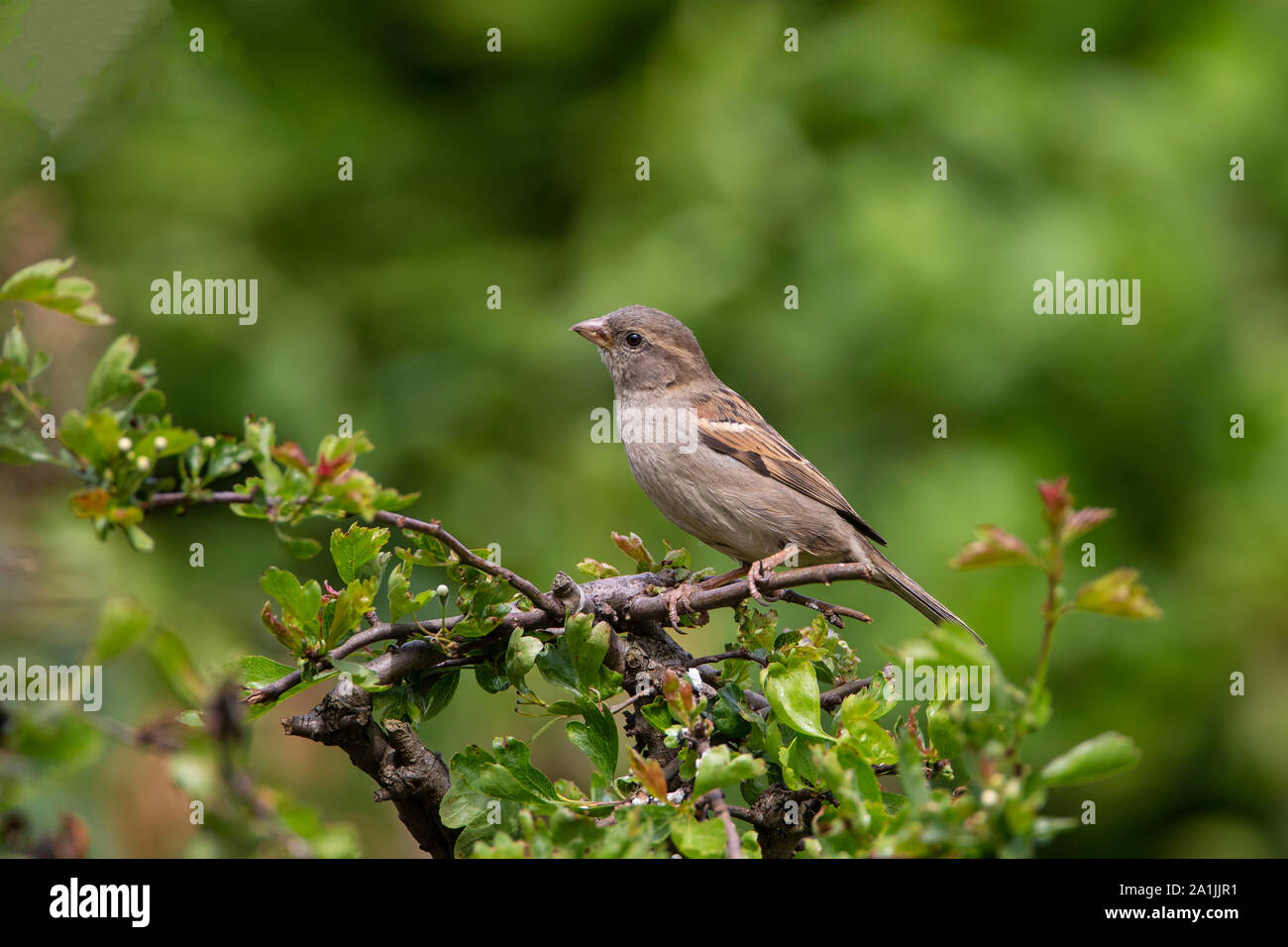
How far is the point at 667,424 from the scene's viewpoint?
3996 mm

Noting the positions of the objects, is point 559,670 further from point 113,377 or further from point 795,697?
point 113,377

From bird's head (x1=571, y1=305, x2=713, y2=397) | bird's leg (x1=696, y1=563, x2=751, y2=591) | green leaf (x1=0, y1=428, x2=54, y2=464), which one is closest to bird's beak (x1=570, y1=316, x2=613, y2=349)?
bird's head (x1=571, y1=305, x2=713, y2=397)

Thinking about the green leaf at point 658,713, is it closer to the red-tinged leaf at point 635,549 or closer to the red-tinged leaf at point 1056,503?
the red-tinged leaf at point 635,549

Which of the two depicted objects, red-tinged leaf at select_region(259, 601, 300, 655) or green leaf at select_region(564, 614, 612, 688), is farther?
green leaf at select_region(564, 614, 612, 688)

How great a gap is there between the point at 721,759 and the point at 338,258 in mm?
4720

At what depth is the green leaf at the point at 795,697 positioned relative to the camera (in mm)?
1868

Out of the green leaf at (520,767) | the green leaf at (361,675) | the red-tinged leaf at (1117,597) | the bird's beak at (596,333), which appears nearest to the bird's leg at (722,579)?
the green leaf at (520,767)

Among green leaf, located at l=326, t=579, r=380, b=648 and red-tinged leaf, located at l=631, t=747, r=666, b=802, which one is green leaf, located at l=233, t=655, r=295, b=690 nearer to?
green leaf, located at l=326, t=579, r=380, b=648

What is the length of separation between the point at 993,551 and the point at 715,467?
2.48m

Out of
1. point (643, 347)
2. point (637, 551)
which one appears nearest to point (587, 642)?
point (637, 551)

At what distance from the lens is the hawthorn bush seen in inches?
49.3

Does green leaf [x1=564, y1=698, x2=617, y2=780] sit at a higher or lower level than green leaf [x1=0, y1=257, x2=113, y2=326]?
lower
